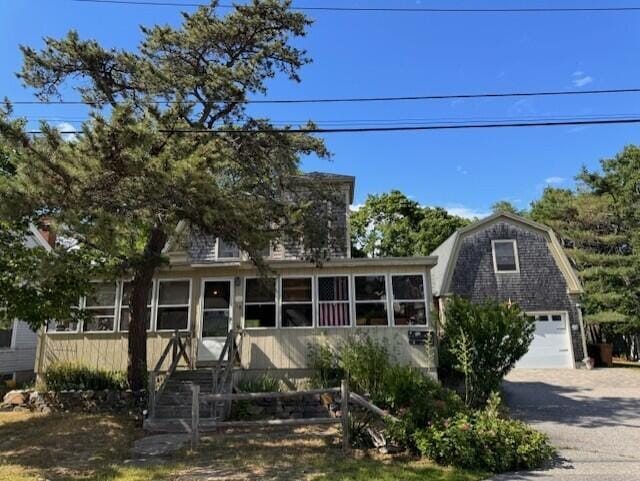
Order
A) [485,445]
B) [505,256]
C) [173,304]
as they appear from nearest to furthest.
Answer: [485,445] < [173,304] < [505,256]

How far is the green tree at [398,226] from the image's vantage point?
98.1 feet

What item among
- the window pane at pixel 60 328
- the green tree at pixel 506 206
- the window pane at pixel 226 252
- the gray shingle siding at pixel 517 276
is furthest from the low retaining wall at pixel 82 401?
the green tree at pixel 506 206

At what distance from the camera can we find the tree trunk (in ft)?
33.8

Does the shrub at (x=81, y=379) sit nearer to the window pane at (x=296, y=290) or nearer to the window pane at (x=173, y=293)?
the window pane at (x=173, y=293)

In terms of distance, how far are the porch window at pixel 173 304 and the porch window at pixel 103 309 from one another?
1.34 metres

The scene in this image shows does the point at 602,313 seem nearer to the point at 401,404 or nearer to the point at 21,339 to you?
the point at 401,404

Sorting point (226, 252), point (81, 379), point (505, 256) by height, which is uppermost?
point (505, 256)

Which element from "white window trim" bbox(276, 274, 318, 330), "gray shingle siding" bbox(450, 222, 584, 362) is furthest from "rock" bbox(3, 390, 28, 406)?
"gray shingle siding" bbox(450, 222, 584, 362)

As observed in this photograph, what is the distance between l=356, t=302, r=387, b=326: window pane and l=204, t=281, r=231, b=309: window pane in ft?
12.1

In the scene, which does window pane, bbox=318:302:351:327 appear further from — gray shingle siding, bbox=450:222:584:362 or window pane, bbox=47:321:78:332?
gray shingle siding, bbox=450:222:584:362

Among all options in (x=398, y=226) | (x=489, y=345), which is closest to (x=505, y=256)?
(x=489, y=345)

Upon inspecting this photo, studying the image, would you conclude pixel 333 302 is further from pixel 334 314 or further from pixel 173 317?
pixel 173 317

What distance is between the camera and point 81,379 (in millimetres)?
10805

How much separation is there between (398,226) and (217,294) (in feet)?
66.0
